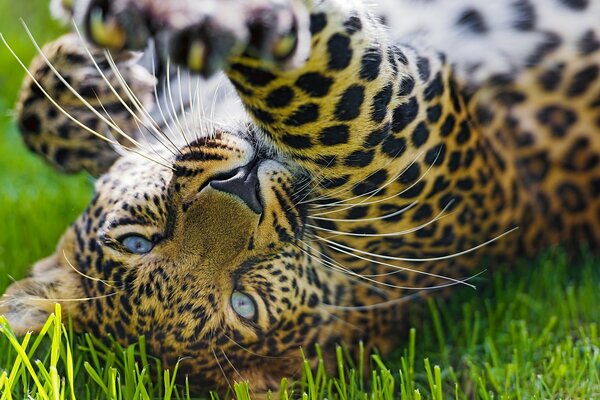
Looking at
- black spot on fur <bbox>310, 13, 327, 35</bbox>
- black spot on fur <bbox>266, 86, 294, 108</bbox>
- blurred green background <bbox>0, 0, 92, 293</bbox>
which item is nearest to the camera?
black spot on fur <bbox>310, 13, 327, 35</bbox>

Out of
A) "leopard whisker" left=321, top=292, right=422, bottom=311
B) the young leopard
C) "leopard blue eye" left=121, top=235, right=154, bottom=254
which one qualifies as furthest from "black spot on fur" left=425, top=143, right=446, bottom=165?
"leopard blue eye" left=121, top=235, right=154, bottom=254

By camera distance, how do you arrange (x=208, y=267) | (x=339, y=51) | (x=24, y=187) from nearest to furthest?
1. (x=339, y=51)
2. (x=208, y=267)
3. (x=24, y=187)

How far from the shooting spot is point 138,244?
100.0 inches

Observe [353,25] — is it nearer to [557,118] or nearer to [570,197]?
[557,118]

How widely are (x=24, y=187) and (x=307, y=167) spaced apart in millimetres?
2346

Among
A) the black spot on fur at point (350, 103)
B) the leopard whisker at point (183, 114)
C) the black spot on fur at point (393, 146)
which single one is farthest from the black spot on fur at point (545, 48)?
the leopard whisker at point (183, 114)

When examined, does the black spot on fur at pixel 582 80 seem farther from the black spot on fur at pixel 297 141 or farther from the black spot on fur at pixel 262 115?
the black spot on fur at pixel 262 115

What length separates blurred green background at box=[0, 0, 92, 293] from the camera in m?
3.49

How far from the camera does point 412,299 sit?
10.0 ft

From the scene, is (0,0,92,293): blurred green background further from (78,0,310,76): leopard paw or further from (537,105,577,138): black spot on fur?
(537,105,577,138): black spot on fur

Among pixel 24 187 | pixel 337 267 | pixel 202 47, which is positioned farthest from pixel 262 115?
pixel 24 187

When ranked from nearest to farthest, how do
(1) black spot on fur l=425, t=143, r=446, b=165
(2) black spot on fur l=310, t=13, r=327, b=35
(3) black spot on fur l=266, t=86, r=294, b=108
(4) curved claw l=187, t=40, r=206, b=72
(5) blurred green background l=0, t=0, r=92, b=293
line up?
1. (4) curved claw l=187, t=40, r=206, b=72
2. (2) black spot on fur l=310, t=13, r=327, b=35
3. (3) black spot on fur l=266, t=86, r=294, b=108
4. (1) black spot on fur l=425, t=143, r=446, b=165
5. (5) blurred green background l=0, t=0, r=92, b=293

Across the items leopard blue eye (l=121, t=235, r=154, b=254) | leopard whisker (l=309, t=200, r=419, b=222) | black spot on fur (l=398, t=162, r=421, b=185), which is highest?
black spot on fur (l=398, t=162, r=421, b=185)

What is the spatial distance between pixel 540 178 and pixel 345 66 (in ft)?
4.37
